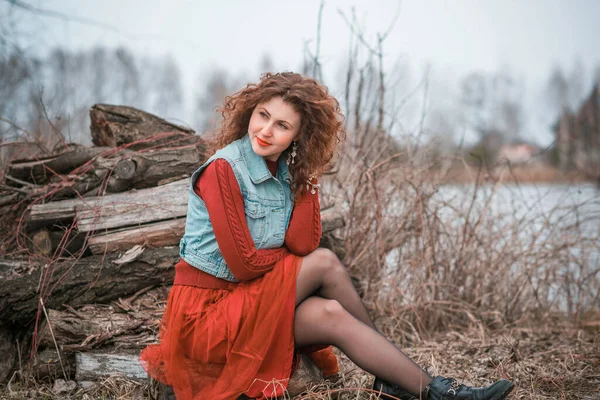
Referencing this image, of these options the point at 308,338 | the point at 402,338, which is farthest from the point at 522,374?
the point at 308,338

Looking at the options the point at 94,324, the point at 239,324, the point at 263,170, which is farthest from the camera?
the point at 94,324

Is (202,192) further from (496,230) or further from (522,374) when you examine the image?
(496,230)

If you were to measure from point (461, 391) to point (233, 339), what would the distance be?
3.41ft

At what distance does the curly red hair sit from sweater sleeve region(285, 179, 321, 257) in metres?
0.07

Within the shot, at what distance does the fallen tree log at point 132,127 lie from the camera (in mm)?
3650

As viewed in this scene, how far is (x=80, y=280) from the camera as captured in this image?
3018 millimetres

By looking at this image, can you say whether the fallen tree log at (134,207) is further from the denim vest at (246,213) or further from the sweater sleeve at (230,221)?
the sweater sleeve at (230,221)

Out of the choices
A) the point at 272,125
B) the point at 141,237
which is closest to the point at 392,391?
the point at 272,125

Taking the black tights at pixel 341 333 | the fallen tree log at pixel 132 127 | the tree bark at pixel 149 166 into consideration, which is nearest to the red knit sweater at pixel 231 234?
the black tights at pixel 341 333

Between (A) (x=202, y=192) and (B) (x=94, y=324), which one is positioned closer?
(A) (x=202, y=192)

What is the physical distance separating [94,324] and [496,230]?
3.29 meters

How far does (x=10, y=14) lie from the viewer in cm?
455

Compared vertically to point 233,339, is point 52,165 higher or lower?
higher

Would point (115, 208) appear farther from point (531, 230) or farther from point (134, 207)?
point (531, 230)
